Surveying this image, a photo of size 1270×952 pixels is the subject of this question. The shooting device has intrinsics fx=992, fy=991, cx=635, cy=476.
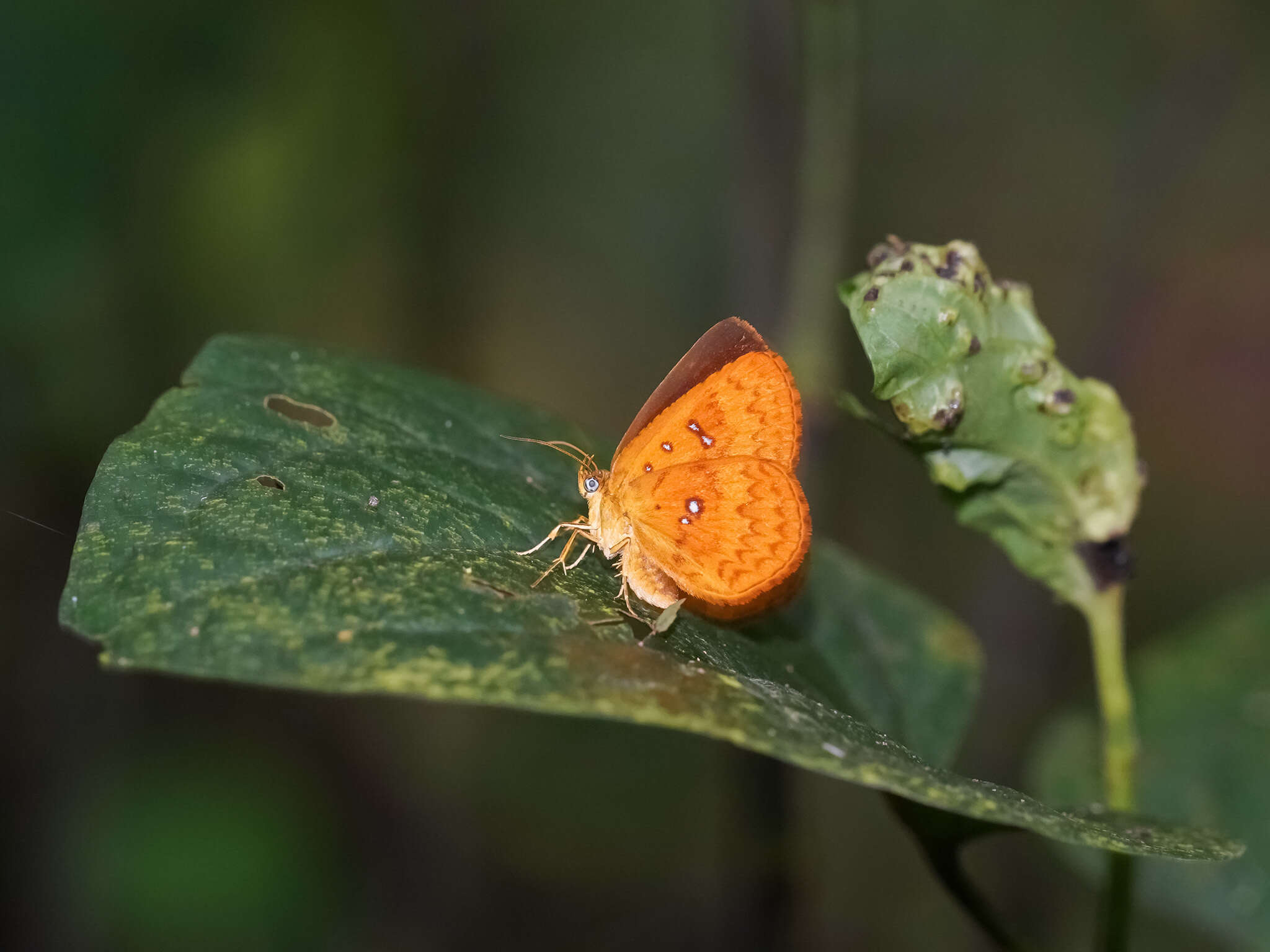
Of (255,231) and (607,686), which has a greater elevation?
(607,686)

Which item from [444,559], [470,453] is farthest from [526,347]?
[444,559]

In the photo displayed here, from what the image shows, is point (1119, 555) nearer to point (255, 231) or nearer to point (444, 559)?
point (444, 559)

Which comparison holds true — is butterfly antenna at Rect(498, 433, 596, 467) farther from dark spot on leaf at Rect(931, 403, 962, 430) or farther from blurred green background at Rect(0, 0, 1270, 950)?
dark spot on leaf at Rect(931, 403, 962, 430)

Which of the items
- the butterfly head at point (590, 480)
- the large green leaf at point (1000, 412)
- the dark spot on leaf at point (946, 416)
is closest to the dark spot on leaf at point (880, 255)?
the large green leaf at point (1000, 412)

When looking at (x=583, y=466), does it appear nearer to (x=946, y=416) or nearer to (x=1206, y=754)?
(x=946, y=416)

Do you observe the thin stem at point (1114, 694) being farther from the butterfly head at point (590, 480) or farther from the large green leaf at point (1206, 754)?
the butterfly head at point (590, 480)

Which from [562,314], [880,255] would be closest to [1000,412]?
[880,255]
